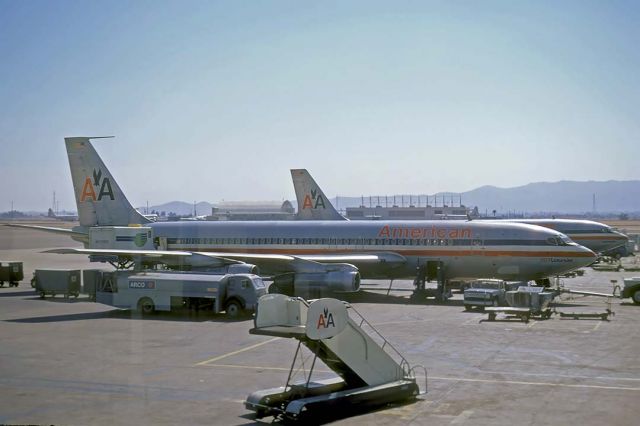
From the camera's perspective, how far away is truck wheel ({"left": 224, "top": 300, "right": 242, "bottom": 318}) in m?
34.2

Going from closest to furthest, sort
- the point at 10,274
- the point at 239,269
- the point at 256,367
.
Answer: the point at 256,367 → the point at 239,269 → the point at 10,274

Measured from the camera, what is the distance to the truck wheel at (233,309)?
34156 mm

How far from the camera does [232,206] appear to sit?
174m

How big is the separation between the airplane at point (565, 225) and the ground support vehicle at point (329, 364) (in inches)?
1858

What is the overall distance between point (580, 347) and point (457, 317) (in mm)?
8422

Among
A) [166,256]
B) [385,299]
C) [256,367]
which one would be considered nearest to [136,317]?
[166,256]

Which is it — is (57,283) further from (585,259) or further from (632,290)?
(632,290)

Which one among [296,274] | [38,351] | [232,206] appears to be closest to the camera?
[38,351]

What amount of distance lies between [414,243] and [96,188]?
20.1 metres

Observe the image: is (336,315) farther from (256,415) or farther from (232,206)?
(232,206)

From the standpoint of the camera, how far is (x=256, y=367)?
23.4 meters

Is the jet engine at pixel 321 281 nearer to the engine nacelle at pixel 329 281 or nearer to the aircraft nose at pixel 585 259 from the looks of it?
the engine nacelle at pixel 329 281

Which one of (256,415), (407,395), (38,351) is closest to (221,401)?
(256,415)

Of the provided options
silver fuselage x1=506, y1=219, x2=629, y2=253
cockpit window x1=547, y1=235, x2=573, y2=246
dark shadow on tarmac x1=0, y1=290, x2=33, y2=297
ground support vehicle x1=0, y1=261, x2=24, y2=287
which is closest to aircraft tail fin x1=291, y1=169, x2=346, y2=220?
silver fuselage x1=506, y1=219, x2=629, y2=253
